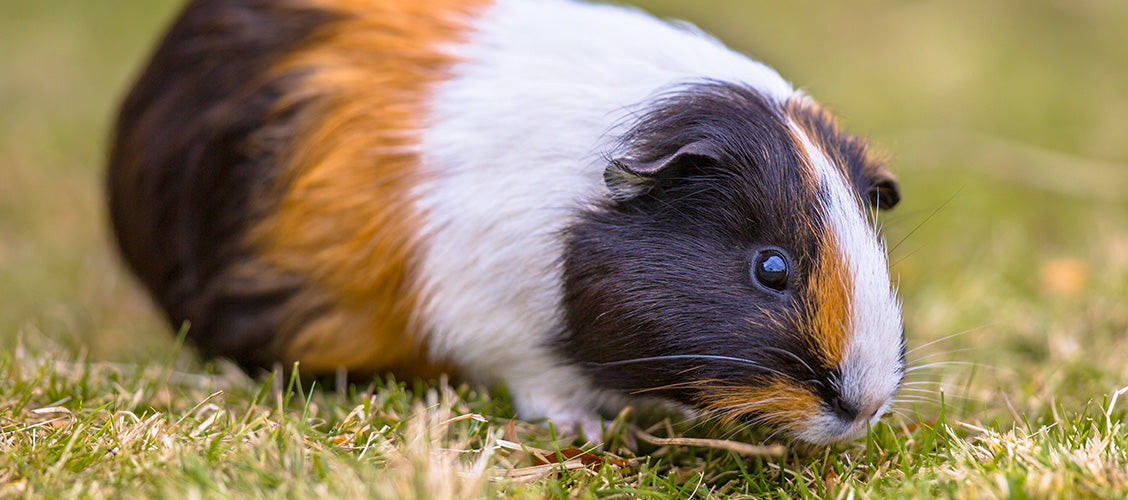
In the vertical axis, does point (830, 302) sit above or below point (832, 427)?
above

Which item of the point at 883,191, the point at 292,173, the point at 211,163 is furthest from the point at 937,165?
the point at 211,163

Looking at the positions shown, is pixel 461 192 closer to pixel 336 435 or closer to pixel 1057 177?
pixel 336 435

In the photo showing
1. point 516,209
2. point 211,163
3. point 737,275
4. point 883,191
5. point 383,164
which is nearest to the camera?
point 737,275

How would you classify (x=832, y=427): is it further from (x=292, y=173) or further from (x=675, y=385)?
(x=292, y=173)

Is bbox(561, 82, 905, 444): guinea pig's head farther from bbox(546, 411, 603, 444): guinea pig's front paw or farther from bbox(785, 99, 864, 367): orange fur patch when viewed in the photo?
bbox(546, 411, 603, 444): guinea pig's front paw

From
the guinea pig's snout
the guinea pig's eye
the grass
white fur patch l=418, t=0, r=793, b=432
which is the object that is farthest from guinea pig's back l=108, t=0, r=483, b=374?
the guinea pig's snout

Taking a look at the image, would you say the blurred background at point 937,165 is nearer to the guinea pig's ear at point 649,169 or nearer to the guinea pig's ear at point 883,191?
the guinea pig's ear at point 883,191
